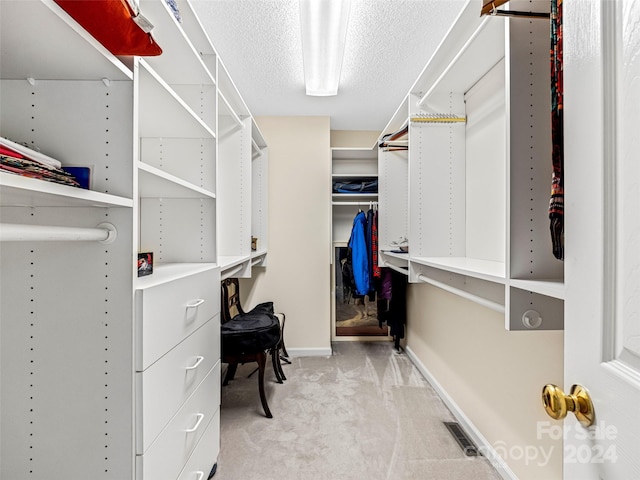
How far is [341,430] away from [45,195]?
6.53 ft

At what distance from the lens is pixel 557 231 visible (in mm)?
800

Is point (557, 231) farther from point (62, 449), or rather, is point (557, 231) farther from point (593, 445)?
point (62, 449)

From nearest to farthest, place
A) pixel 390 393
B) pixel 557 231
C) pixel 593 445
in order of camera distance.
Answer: pixel 593 445, pixel 557 231, pixel 390 393

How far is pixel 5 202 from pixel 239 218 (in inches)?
70.6

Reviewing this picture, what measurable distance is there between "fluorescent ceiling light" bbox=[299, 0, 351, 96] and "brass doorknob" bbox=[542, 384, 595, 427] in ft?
5.75

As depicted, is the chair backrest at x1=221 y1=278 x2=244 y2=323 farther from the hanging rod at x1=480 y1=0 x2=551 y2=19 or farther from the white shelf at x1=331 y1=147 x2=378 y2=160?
the hanging rod at x1=480 y1=0 x2=551 y2=19

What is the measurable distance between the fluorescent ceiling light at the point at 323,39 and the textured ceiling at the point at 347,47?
0.10 m

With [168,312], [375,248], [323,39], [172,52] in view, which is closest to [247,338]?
[168,312]

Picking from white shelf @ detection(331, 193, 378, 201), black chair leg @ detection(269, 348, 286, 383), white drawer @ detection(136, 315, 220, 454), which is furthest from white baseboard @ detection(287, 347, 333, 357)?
white drawer @ detection(136, 315, 220, 454)

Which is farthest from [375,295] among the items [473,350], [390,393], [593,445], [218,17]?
[593,445]

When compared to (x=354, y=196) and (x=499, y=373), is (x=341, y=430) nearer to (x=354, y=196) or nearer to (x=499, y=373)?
(x=499, y=373)

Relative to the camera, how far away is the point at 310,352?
3.35 m

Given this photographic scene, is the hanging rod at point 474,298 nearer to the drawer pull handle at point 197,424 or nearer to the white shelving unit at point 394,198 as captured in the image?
the white shelving unit at point 394,198

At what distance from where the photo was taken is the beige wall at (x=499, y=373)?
133 centimetres
